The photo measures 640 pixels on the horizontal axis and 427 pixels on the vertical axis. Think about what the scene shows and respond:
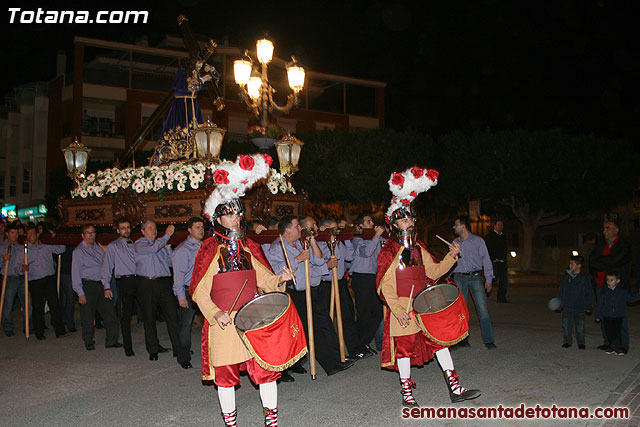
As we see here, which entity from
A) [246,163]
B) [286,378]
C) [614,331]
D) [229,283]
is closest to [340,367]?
[286,378]

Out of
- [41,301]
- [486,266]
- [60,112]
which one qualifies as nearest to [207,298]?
[486,266]

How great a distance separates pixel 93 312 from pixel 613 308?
8138mm

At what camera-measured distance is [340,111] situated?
157 ft

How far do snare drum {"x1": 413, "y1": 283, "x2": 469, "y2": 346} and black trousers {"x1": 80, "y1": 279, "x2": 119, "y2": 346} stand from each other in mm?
5851

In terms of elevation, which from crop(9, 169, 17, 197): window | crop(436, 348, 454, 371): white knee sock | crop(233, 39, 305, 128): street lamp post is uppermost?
crop(9, 169, 17, 197): window

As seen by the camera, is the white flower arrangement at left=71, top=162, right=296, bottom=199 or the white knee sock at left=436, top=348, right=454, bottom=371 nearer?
the white knee sock at left=436, top=348, right=454, bottom=371

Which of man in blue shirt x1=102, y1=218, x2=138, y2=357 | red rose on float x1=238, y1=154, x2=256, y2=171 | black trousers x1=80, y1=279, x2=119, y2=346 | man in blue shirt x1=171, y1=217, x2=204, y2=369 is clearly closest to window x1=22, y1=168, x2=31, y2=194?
black trousers x1=80, y1=279, x2=119, y2=346

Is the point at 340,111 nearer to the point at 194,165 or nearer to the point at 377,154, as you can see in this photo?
the point at 377,154

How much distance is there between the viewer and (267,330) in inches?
174

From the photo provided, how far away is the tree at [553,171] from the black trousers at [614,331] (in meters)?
19.2

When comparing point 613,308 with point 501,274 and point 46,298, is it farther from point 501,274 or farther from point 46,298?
point 46,298

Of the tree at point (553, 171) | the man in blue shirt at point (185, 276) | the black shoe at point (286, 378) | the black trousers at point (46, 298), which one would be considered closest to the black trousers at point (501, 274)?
the black shoe at point (286, 378)

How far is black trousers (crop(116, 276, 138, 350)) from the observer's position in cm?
852

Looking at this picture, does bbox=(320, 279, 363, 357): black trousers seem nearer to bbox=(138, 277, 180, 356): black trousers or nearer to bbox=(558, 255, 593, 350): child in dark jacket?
bbox=(138, 277, 180, 356): black trousers
